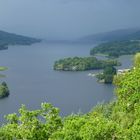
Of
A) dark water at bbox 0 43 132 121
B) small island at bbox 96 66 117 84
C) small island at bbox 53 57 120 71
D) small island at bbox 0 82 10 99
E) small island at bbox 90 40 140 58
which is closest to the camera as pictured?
dark water at bbox 0 43 132 121

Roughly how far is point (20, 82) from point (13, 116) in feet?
135

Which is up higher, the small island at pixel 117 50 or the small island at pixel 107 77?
the small island at pixel 117 50

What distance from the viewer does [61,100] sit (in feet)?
134

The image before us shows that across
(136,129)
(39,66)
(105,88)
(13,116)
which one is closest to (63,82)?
(105,88)

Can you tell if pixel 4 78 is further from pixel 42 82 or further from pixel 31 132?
pixel 31 132

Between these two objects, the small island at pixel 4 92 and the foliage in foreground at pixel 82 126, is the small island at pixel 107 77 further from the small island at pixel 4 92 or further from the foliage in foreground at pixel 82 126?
the foliage in foreground at pixel 82 126

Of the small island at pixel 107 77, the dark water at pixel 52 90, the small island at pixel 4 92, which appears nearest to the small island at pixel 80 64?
the dark water at pixel 52 90

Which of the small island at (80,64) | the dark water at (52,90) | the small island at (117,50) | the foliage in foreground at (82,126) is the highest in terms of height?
the foliage in foreground at (82,126)

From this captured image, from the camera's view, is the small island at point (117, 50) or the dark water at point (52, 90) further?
the small island at point (117, 50)

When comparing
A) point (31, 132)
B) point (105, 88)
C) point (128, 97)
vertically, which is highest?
point (128, 97)

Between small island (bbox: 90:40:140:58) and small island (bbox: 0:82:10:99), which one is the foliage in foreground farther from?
small island (bbox: 90:40:140:58)

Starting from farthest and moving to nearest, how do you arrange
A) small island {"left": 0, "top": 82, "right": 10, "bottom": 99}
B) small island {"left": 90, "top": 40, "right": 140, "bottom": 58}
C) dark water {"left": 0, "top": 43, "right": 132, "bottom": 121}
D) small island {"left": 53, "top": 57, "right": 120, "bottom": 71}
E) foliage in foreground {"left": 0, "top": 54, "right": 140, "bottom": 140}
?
small island {"left": 90, "top": 40, "right": 140, "bottom": 58}, small island {"left": 53, "top": 57, "right": 120, "bottom": 71}, small island {"left": 0, "top": 82, "right": 10, "bottom": 99}, dark water {"left": 0, "top": 43, "right": 132, "bottom": 121}, foliage in foreground {"left": 0, "top": 54, "right": 140, "bottom": 140}

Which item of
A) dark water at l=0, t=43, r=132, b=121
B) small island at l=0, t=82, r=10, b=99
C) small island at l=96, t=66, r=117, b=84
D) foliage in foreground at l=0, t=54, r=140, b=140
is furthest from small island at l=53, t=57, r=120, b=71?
foliage in foreground at l=0, t=54, r=140, b=140

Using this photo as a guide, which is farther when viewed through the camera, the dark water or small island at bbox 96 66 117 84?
small island at bbox 96 66 117 84
